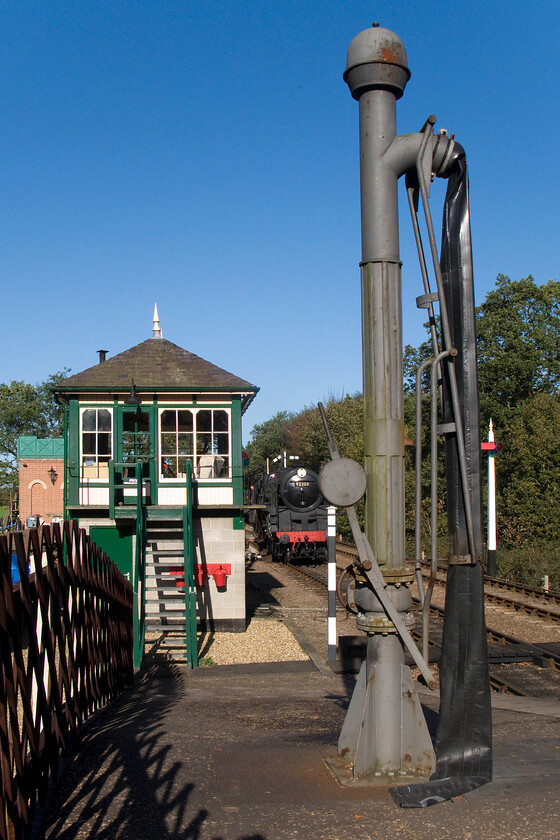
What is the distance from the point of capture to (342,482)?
5.04 m

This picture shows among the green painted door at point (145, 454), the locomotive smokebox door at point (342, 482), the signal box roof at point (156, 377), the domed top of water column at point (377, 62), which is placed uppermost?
the domed top of water column at point (377, 62)

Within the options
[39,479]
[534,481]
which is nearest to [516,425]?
[534,481]

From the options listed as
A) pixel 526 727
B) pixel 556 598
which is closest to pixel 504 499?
pixel 556 598

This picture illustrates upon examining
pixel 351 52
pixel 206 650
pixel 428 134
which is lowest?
pixel 206 650

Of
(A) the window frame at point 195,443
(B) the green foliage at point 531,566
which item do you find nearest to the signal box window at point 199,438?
(A) the window frame at point 195,443

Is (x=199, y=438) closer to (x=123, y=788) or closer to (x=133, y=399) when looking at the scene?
(x=133, y=399)

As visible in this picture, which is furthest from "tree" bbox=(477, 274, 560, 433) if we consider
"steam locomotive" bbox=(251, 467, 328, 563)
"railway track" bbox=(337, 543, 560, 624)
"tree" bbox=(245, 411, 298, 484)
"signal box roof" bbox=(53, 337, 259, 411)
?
"tree" bbox=(245, 411, 298, 484)

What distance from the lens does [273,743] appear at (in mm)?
6082

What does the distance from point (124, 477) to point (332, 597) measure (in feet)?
17.4

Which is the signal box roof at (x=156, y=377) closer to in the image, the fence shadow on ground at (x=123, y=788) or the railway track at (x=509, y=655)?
the railway track at (x=509, y=655)

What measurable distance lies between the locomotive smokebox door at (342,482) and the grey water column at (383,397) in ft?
1.12

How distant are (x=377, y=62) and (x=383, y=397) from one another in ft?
7.34

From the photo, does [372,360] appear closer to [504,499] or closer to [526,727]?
[526,727]

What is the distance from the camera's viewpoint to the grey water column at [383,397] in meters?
5.16
